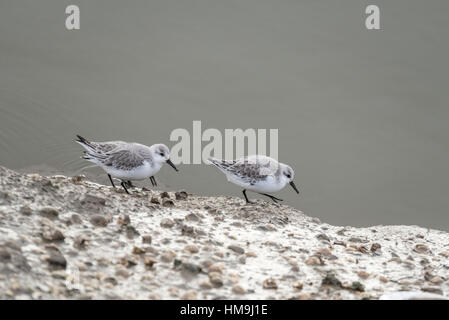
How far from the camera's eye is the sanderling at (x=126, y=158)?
749cm

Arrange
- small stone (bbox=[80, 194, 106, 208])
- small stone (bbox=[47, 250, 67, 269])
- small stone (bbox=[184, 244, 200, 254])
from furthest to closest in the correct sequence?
small stone (bbox=[80, 194, 106, 208]) → small stone (bbox=[184, 244, 200, 254]) → small stone (bbox=[47, 250, 67, 269])

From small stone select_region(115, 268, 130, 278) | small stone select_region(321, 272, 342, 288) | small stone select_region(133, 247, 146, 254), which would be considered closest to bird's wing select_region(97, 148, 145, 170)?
small stone select_region(133, 247, 146, 254)

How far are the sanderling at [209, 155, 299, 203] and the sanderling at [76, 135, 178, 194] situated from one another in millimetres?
893

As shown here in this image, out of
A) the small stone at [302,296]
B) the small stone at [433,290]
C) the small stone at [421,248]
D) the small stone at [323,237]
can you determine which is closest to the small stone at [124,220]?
the small stone at [302,296]

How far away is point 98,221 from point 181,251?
0.89 meters

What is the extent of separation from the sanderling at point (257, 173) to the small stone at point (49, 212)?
9.17 feet

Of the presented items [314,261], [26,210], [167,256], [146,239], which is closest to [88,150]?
[26,210]

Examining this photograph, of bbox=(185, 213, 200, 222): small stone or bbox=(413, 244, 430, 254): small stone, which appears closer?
bbox=(185, 213, 200, 222): small stone

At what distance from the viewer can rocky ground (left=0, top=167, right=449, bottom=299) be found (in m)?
4.95

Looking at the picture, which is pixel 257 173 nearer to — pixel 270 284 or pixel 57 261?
pixel 270 284

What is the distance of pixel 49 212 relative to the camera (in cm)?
583

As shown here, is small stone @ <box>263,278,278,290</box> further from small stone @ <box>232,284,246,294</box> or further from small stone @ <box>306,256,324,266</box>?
small stone @ <box>306,256,324,266</box>
